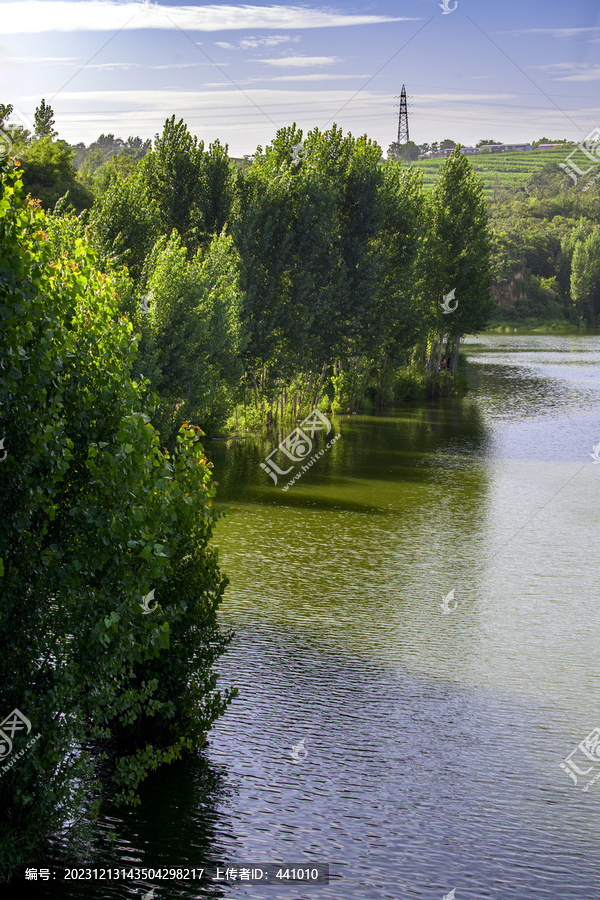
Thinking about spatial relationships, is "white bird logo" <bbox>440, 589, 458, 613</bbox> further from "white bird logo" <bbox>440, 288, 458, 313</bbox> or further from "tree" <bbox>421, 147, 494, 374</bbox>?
"white bird logo" <bbox>440, 288, 458, 313</bbox>

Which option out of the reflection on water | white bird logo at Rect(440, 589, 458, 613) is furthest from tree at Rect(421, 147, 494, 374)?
white bird logo at Rect(440, 589, 458, 613)

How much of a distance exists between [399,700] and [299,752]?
2339 millimetres

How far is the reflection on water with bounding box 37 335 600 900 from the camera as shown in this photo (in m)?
9.99

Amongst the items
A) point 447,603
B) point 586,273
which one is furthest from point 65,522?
point 586,273

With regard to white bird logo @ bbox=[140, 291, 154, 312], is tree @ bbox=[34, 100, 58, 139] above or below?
above

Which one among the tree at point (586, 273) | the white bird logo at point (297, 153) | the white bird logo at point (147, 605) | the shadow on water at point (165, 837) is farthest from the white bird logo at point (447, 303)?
the tree at point (586, 273)

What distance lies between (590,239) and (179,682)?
12341 cm

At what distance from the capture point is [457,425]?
144 ft

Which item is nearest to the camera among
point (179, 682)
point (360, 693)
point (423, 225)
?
point (179, 682)

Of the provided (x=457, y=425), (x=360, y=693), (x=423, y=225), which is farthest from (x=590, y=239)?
(x=360, y=693)

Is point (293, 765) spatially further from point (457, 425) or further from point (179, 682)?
point (457, 425)

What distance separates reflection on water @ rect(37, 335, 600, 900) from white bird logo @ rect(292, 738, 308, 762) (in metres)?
0.10

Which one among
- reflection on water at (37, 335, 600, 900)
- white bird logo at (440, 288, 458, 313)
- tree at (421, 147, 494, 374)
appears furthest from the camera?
white bird logo at (440, 288, 458, 313)

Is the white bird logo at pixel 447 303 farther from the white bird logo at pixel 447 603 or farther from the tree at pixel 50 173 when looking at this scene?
the white bird logo at pixel 447 603
